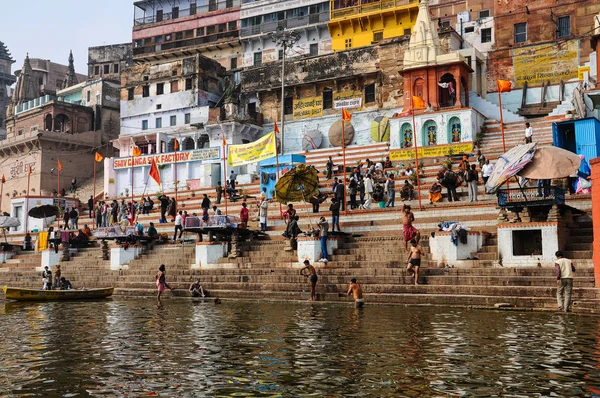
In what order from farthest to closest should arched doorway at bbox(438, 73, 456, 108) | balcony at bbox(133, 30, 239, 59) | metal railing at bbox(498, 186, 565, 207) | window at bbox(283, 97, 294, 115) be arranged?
balcony at bbox(133, 30, 239, 59)
window at bbox(283, 97, 294, 115)
arched doorway at bbox(438, 73, 456, 108)
metal railing at bbox(498, 186, 565, 207)

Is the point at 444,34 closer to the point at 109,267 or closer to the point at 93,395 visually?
the point at 109,267

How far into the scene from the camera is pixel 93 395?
23.9 ft

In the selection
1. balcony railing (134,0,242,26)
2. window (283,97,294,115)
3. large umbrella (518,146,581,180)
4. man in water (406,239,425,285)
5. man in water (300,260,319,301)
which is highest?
balcony railing (134,0,242,26)

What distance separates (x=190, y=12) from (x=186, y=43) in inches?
114

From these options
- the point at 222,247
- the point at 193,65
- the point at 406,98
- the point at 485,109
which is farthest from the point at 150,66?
the point at 222,247

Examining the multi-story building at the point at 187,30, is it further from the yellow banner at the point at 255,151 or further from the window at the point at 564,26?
the yellow banner at the point at 255,151

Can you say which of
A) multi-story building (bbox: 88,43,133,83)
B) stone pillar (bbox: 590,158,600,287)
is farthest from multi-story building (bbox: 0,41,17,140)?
stone pillar (bbox: 590,158,600,287)

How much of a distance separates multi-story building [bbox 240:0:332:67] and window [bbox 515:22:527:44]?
14.2 metres

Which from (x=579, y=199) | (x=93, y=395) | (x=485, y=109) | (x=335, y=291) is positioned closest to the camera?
(x=93, y=395)

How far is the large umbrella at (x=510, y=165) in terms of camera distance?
1623 cm

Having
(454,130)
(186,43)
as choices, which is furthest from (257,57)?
(454,130)

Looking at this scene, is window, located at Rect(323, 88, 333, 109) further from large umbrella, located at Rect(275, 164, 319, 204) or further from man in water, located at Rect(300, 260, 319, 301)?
man in water, located at Rect(300, 260, 319, 301)

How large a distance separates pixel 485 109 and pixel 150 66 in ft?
79.2

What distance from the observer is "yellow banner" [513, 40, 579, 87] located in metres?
35.3
